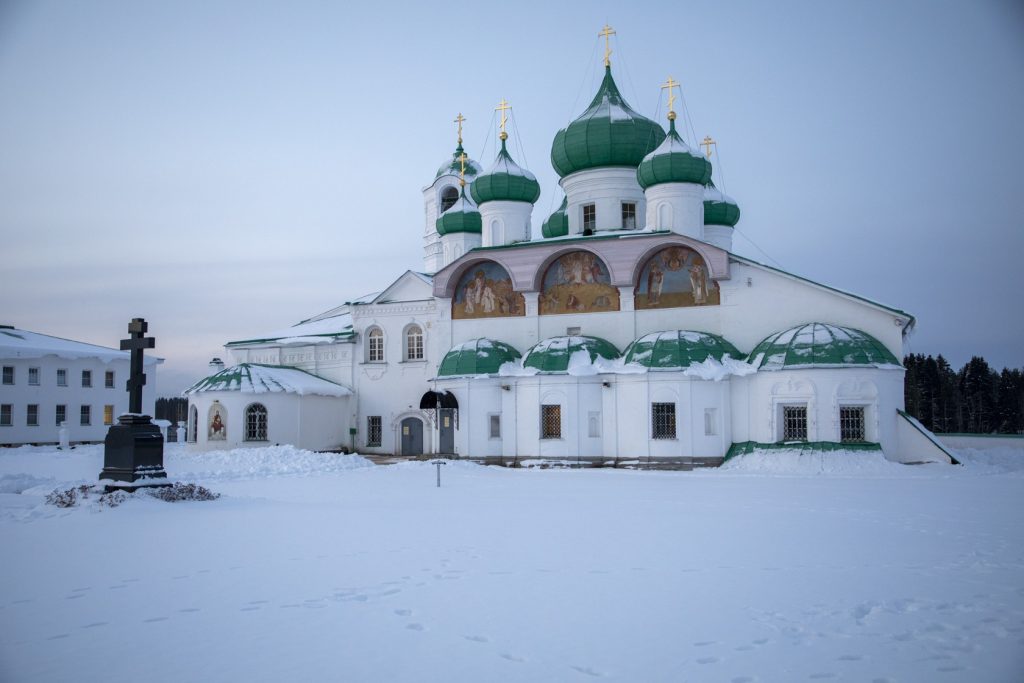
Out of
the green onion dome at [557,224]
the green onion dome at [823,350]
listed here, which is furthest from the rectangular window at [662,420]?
the green onion dome at [557,224]

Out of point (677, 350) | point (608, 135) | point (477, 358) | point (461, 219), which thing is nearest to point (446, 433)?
point (477, 358)

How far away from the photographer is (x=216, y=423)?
27047 millimetres

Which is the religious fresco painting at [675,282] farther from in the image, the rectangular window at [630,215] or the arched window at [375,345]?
the arched window at [375,345]

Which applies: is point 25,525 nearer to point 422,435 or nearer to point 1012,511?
point 1012,511

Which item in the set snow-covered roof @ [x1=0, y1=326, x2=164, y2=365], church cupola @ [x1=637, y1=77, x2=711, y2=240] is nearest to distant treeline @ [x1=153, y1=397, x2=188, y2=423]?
snow-covered roof @ [x1=0, y1=326, x2=164, y2=365]

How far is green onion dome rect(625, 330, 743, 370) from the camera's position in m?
21.6

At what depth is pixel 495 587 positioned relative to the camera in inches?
260

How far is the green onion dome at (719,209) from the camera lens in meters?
31.2

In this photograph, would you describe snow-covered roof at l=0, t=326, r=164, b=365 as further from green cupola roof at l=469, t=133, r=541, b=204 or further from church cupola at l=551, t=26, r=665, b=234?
church cupola at l=551, t=26, r=665, b=234

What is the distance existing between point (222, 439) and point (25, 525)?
17.9 m

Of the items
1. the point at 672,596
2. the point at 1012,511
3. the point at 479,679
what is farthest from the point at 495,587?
the point at 1012,511

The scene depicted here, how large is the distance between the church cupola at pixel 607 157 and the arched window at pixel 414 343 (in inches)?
278

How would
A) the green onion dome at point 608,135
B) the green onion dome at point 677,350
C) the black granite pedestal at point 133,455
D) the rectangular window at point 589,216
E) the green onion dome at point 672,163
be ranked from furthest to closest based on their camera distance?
the rectangular window at point 589,216
the green onion dome at point 608,135
the green onion dome at point 672,163
the green onion dome at point 677,350
the black granite pedestal at point 133,455

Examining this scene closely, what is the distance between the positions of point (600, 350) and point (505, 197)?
7837 mm
